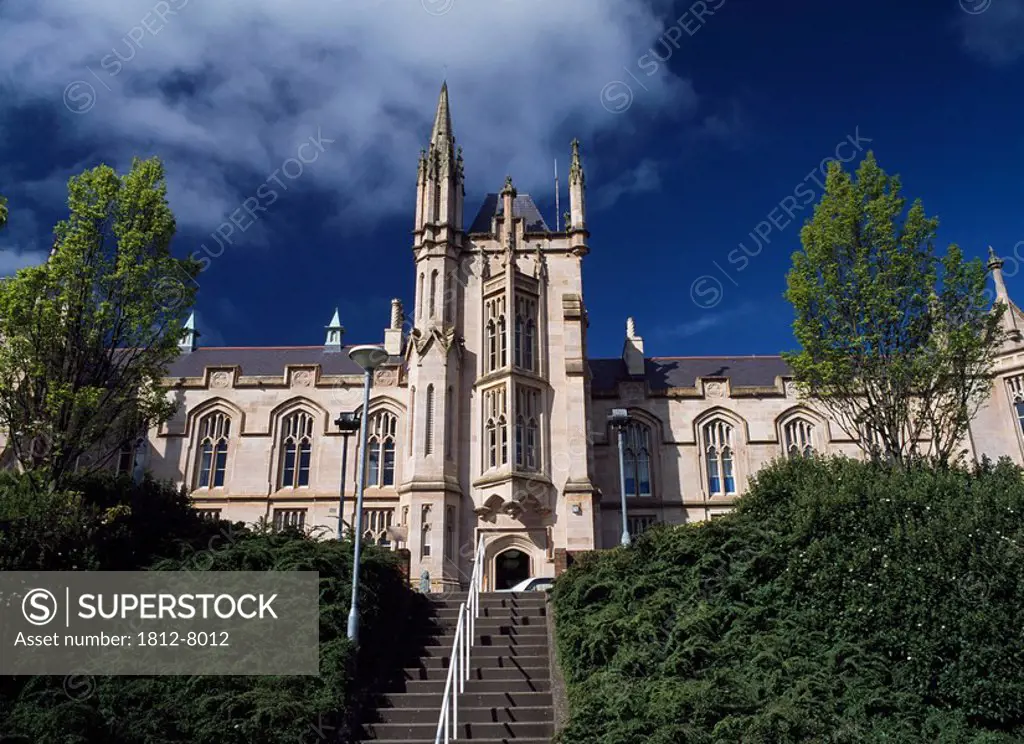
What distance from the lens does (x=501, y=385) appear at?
2977cm

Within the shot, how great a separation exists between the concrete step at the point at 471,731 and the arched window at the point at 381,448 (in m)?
20.0

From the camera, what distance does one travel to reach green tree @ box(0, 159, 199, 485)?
1805cm

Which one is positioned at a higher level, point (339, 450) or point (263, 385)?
point (263, 385)

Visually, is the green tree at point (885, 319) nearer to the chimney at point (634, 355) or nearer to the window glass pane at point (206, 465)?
the chimney at point (634, 355)

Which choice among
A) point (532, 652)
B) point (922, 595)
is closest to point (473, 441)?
point (532, 652)

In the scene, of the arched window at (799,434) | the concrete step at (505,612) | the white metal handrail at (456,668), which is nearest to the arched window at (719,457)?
the arched window at (799,434)

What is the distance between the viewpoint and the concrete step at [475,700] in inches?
570

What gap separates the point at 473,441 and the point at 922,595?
1793 cm

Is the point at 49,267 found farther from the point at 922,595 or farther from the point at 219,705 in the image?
the point at 922,595

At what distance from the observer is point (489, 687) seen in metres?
15.1

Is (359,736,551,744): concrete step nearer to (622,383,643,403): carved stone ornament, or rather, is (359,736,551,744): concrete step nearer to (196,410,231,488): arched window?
(196,410,231,488): arched window

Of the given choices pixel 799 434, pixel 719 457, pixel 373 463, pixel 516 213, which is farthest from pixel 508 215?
pixel 799 434

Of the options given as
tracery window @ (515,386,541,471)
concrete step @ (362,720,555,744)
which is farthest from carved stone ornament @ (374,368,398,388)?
concrete step @ (362,720,555,744)

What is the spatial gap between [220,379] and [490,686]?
24.7 metres
